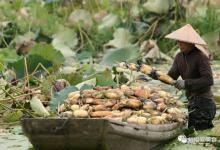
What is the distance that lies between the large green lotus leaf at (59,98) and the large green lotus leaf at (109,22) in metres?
4.50

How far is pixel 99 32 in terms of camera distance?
948 cm

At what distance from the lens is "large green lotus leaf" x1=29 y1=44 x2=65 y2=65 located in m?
6.33

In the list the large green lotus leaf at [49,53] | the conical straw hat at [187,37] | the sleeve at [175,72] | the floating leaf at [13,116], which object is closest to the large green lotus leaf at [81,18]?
the large green lotus leaf at [49,53]

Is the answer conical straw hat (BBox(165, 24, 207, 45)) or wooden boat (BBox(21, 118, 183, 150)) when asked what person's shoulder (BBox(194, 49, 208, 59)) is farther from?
wooden boat (BBox(21, 118, 183, 150))

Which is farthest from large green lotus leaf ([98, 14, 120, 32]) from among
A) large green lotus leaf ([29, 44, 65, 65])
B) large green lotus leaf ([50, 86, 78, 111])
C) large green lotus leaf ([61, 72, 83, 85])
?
large green lotus leaf ([50, 86, 78, 111])

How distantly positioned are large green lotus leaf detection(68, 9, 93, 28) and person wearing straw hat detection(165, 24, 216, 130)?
481cm

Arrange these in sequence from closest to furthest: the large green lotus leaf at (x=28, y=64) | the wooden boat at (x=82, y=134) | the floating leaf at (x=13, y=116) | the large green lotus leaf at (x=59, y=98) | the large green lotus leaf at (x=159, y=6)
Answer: the wooden boat at (x=82, y=134), the large green lotus leaf at (x=59, y=98), the floating leaf at (x=13, y=116), the large green lotus leaf at (x=28, y=64), the large green lotus leaf at (x=159, y=6)

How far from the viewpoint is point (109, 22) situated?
9586 millimetres

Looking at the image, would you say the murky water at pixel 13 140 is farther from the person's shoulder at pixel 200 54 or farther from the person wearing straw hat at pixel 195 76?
the person's shoulder at pixel 200 54

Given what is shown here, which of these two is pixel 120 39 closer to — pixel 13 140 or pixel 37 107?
pixel 37 107

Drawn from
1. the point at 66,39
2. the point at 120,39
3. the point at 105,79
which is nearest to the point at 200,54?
the point at 105,79

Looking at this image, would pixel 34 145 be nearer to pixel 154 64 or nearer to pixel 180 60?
pixel 180 60

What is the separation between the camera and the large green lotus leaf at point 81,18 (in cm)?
949

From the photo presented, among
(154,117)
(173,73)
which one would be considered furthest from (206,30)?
(154,117)
